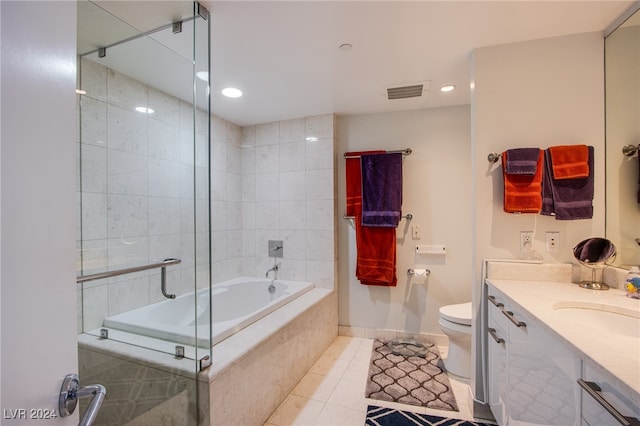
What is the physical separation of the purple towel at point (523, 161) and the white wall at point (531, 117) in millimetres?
89

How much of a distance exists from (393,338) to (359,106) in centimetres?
236

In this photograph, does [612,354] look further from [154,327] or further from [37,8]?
[154,327]

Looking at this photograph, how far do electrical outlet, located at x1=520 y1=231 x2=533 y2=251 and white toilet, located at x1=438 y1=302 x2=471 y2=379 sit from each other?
2.34 ft

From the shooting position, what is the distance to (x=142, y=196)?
1951mm

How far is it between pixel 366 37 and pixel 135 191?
1.78 metres

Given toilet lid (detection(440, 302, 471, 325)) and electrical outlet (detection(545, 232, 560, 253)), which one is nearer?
electrical outlet (detection(545, 232, 560, 253))

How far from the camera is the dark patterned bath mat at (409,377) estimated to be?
1.99 m

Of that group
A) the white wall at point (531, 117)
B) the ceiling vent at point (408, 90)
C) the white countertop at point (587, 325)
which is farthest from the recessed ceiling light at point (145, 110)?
the white countertop at point (587, 325)

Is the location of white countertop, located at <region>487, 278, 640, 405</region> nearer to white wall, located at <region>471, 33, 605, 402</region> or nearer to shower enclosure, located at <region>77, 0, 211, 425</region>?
white wall, located at <region>471, 33, 605, 402</region>

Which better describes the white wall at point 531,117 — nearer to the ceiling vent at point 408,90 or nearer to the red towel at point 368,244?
the ceiling vent at point 408,90

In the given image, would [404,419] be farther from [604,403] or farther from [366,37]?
[366,37]

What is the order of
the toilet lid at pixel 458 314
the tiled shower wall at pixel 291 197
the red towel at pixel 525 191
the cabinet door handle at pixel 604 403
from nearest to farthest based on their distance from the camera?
1. the cabinet door handle at pixel 604 403
2. the red towel at pixel 525 191
3. the toilet lid at pixel 458 314
4. the tiled shower wall at pixel 291 197

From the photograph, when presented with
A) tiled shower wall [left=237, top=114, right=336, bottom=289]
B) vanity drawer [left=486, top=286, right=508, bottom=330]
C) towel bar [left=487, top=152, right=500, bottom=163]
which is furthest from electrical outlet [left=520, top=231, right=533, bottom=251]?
tiled shower wall [left=237, top=114, right=336, bottom=289]

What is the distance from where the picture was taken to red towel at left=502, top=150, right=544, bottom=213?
5.47 ft
